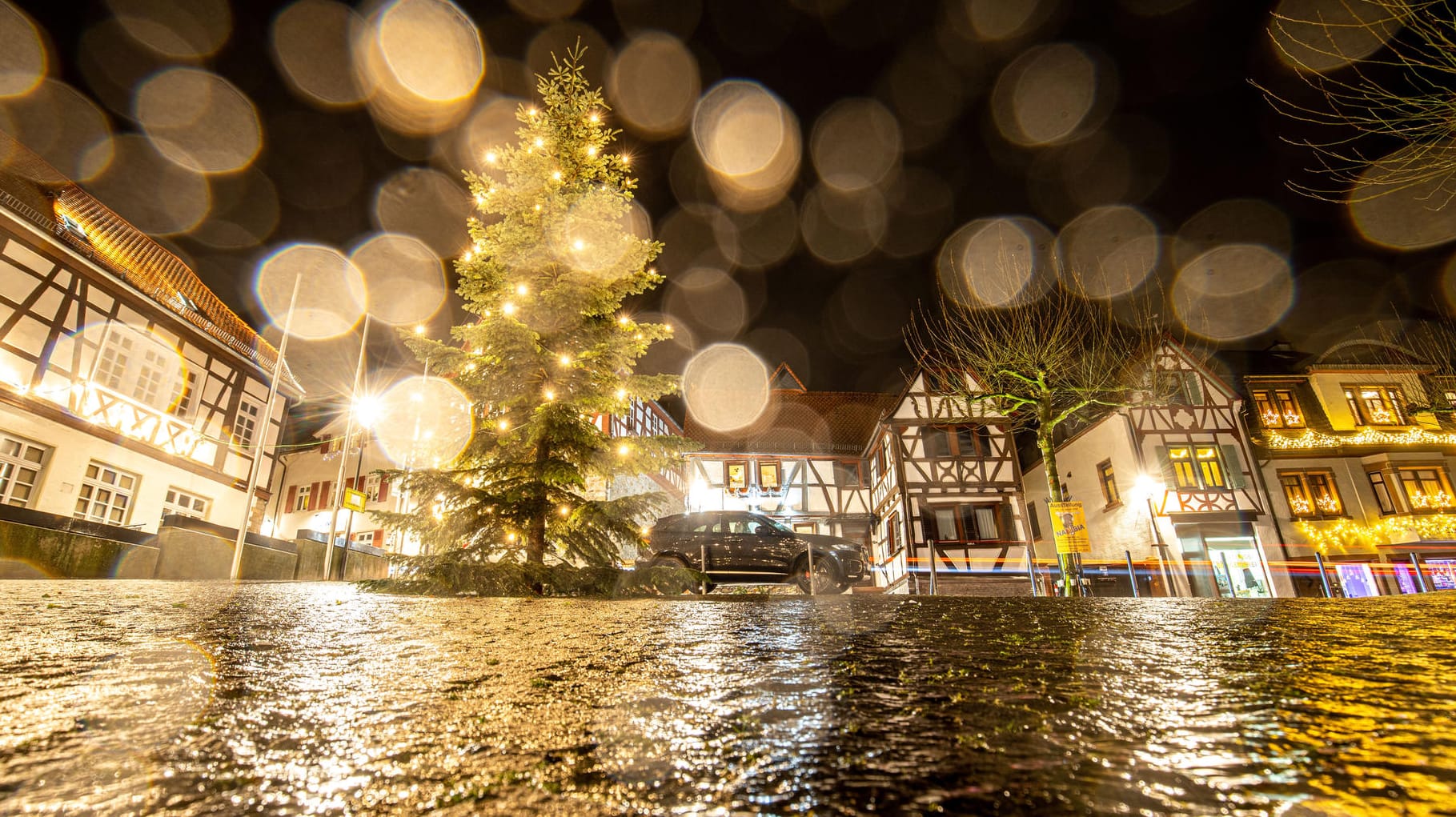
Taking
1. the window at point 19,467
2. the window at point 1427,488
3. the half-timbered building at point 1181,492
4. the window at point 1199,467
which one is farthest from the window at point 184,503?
the window at point 1427,488

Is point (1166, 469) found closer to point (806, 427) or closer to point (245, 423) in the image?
point (806, 427)

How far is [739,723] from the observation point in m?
0.67

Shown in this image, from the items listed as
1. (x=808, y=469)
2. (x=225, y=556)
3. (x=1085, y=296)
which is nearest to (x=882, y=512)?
(x=808, y=469)

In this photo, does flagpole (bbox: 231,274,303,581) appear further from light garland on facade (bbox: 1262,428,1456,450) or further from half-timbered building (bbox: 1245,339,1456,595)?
light garland on facade (bbox: 1262,428,1456,450)

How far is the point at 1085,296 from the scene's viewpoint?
589 inches

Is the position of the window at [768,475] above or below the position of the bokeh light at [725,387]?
below

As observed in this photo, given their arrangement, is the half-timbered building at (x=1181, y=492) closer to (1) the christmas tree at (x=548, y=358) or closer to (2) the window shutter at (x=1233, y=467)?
(2) the window shutter at (x=1233, y=467)

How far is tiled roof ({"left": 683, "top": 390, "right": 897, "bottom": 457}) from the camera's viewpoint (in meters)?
29.5

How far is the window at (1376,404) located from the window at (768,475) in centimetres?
2413

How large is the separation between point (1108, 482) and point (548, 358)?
23838 mm

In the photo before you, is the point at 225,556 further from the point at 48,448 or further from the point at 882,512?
the point at 882,512

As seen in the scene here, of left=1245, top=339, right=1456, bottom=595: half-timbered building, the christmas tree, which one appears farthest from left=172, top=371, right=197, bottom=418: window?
left=1245, top=339, right=1456, bottom=595: half-timbered building

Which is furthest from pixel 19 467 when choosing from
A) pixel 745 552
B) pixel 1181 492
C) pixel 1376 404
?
pixel 1376 404

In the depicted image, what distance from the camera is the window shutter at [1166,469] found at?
71.2ft
